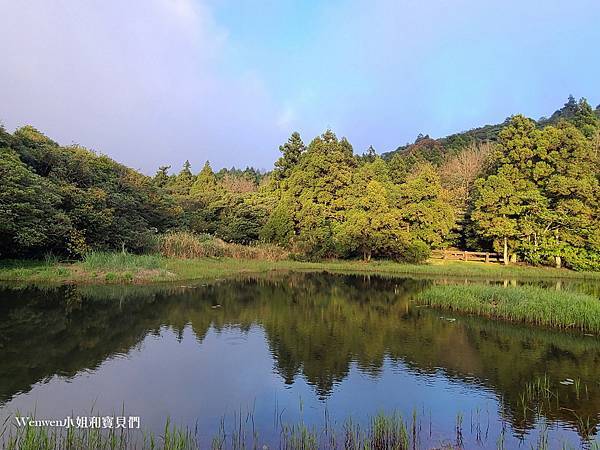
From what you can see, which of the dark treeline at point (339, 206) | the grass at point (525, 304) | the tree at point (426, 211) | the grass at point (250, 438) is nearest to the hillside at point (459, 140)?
the dark treeline at point (339, 206)

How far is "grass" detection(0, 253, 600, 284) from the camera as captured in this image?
19.7 m

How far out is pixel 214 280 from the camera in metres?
22.5


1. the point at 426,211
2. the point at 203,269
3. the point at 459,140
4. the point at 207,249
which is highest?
the point at 459,140

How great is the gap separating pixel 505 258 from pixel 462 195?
9.60 meters

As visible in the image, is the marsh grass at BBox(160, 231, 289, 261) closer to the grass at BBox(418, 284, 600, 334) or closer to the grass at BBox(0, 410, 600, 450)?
the grass at BBox(418, 284, 600, 334)

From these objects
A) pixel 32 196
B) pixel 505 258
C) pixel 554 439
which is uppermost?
pixel 32 196

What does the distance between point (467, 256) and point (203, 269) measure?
19.5 metres

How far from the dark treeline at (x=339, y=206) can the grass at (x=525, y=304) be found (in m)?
15.2

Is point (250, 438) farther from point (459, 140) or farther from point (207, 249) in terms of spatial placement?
point (459, 140)

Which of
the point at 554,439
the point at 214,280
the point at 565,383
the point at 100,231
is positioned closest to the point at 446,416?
the point at 554,439

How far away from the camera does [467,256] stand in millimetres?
33188

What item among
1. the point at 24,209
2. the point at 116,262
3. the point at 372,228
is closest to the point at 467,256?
the point at 372,228

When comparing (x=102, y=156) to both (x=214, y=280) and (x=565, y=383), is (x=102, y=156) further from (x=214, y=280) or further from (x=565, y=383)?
(x=565, y=383)

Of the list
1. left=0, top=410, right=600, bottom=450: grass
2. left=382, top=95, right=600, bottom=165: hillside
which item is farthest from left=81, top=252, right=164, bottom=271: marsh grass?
left=382, top=95, right=600, bottom=165: hillside
